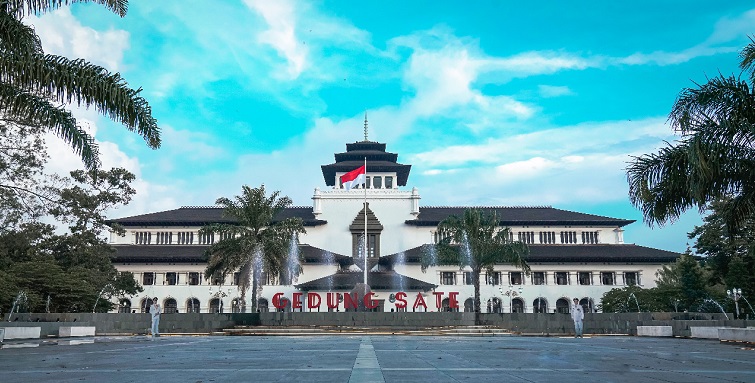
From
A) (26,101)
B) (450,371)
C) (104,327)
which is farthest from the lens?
(104,327)

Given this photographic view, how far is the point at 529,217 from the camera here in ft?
226

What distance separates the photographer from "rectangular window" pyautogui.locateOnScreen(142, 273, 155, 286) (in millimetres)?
63747

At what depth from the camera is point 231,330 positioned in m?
36.6

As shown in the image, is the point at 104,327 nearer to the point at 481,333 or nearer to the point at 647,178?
the point at 481,333

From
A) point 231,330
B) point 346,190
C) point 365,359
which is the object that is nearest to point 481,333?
point 231,330

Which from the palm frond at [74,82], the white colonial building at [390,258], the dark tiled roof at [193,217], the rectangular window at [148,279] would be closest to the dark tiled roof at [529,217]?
the white colonial building at [390,258]

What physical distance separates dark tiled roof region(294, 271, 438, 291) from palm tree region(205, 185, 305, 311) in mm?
12191

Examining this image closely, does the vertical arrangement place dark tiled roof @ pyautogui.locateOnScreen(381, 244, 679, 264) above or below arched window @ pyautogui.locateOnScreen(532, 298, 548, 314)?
above

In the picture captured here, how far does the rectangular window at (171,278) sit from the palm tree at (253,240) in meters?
19.9

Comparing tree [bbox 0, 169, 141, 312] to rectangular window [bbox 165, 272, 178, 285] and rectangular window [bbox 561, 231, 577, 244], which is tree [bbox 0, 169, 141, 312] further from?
rectangular window [bbox 561, 231, 577, 244]

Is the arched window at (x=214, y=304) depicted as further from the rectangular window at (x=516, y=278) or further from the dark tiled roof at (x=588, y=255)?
the rectangular window at (x=516, y=278)

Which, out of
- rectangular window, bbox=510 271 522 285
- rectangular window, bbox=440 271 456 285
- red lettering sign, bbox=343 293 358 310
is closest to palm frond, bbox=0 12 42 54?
red lettering sign, bbox=343 293 358 310

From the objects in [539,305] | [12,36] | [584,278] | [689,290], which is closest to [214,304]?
[539,305]

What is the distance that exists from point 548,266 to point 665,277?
13664mm
